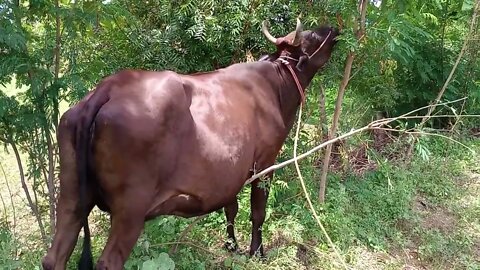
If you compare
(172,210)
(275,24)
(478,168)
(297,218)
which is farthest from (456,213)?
(172,210)

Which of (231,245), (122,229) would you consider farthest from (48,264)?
(231,245)

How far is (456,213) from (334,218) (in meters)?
1.41

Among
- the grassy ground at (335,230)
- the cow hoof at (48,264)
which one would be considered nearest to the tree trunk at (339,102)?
the grassy ground at (335,230)

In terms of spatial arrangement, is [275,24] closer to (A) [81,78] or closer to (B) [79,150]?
(A) [81,78]

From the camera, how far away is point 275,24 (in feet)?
14.1

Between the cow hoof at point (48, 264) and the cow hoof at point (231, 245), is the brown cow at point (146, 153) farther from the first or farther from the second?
the cow hoof at point (231, 245)

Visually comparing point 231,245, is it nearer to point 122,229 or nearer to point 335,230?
point 335,230

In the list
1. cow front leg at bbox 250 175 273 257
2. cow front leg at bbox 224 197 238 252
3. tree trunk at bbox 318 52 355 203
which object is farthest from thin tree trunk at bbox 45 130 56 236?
tree trunk at bbox 318 52 355 203

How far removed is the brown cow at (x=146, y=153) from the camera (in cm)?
253

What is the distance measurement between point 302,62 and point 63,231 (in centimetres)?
205

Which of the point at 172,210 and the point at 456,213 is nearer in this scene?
the point at 172,210

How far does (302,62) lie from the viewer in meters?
3.85

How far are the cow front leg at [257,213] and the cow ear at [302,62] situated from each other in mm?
823

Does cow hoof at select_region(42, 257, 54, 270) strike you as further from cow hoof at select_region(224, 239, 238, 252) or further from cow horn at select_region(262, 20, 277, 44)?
cow horn at select_region(262, 20, 277, 44)
